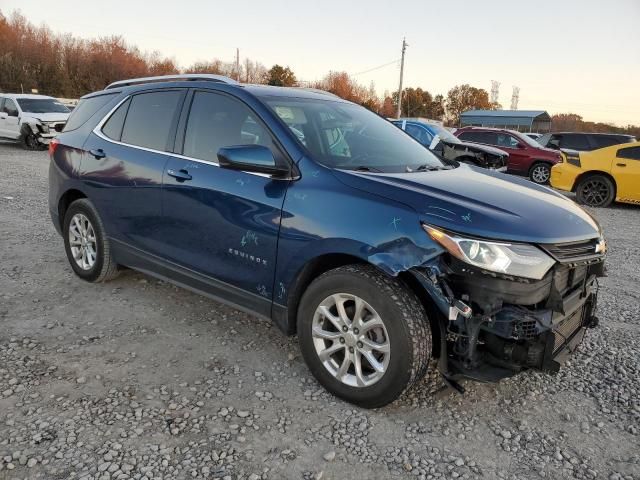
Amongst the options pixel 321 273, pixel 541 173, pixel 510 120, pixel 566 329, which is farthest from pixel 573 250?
pixel 510 120

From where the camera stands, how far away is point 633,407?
290 cm

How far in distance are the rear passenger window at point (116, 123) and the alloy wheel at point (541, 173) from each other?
1242 cm

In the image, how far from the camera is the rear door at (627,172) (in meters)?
9.95

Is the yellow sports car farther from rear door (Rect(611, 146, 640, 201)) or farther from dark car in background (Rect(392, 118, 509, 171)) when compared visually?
dark car in background (Rect(392, 118, 509, 171))

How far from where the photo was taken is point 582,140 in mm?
14211

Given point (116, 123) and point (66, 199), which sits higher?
point (116, 123)

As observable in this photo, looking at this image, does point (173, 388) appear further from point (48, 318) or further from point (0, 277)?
point (0, 277)

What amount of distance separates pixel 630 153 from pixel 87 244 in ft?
33.8

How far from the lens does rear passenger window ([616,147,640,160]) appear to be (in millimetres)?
10008

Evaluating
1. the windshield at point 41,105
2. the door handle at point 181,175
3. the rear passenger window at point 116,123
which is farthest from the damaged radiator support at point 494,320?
the windshield at point 41,105

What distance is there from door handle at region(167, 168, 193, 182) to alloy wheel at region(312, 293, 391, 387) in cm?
134

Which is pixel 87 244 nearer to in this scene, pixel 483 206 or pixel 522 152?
pixel 483 206

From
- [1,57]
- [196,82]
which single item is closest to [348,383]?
[196,82]

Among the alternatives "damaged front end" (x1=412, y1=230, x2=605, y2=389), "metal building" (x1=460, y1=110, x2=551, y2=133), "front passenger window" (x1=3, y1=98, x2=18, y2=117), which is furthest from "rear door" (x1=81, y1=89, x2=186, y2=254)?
"metal building" (x1=460, y1=110, x2=551, y2=133)
